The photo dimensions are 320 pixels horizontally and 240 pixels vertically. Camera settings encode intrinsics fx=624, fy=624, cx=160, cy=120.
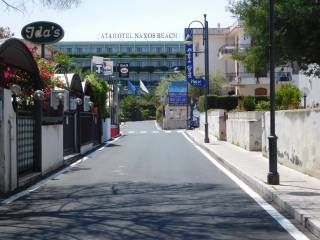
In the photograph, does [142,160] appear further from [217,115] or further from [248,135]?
[217,115]

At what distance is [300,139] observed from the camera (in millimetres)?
16422

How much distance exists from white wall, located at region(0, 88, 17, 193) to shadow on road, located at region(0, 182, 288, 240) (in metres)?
0.73

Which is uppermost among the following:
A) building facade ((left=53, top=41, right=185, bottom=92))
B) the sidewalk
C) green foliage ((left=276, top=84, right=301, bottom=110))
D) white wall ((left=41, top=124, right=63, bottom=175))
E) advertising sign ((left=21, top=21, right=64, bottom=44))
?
building facade ((left=53, top=41, right=185, bottom=92))

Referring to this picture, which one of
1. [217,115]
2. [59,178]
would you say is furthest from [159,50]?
[59,178]

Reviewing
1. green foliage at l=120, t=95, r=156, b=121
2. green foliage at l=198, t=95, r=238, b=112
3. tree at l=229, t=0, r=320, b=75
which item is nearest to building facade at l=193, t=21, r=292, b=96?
green foliage at l=198, t=95, r=238, b=112

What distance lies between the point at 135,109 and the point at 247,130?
9746 centimetres

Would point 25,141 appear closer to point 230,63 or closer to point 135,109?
point 230,63

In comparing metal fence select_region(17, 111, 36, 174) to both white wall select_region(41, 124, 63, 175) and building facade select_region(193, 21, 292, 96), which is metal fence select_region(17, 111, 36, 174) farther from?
building facade select_region(193, 21, 292, 96)

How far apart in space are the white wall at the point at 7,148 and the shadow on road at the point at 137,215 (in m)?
0.73

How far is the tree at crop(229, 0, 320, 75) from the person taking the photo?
900 inches

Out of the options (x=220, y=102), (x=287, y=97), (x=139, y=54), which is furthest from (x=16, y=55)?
(x=139, y=54)

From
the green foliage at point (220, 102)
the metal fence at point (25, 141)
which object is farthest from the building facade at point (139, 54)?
the metal fence at point (25, 141)

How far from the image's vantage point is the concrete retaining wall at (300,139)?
48.4 feet

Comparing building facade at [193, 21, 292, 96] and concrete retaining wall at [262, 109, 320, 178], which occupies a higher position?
building facade at [193, 21, 292, 96]
